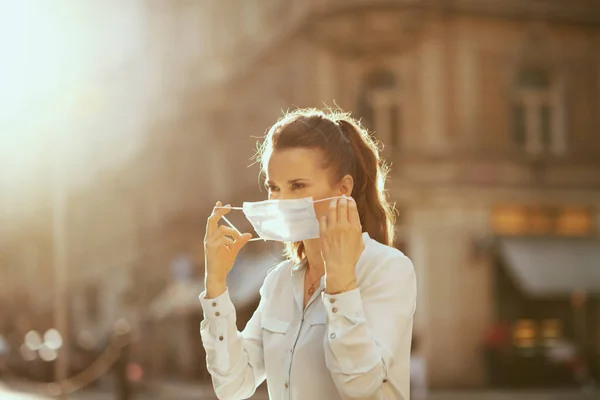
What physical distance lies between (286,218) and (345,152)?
11.4 inches

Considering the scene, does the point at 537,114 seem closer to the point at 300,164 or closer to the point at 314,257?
the point at 314,257

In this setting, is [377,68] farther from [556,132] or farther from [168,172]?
[168,172]

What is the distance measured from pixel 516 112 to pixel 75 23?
23.5 m

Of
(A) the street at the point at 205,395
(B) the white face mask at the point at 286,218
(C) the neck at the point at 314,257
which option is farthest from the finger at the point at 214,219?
(A) the street at the point at 205,395

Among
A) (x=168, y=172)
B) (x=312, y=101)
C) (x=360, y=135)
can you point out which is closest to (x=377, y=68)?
(x=312, y=101)

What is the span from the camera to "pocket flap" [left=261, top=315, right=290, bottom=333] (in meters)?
3.67

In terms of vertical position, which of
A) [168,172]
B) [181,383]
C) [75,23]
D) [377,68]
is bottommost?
[181,383]

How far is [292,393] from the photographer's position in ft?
11.6

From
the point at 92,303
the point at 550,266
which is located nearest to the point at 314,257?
the point at 550,266

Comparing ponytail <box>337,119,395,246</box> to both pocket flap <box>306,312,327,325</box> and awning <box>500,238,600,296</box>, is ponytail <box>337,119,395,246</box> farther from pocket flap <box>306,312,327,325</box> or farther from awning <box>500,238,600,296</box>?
awning <box>500,238,600,296</box>

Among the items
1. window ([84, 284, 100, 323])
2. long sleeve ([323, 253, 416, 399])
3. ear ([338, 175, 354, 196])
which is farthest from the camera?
window ([84, 284, 100, 323])

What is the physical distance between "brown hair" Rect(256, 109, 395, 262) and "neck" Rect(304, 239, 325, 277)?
0.18 metres

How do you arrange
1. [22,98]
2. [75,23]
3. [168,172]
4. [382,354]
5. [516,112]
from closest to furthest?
[382,354] < [516,112] < [168,172] < [75,23] < [22,98]

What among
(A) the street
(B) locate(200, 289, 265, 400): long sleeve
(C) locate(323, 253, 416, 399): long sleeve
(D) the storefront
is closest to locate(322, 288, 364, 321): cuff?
(C) locate(323, 253, 416, 399): long sleeve
